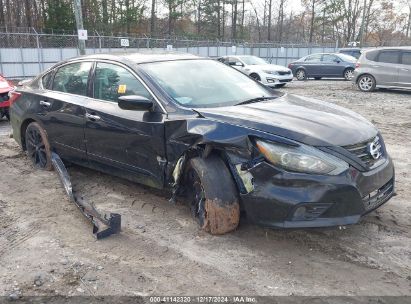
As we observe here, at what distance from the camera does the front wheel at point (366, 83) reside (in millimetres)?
15778

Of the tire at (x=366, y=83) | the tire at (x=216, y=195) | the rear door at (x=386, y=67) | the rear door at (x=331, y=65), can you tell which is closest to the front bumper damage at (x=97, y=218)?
the tire at (x=216, y=195)

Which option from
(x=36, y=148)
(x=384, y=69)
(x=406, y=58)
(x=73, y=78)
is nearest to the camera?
(x=73, y=78)

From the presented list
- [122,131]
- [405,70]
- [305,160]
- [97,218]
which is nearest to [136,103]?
[122,131]

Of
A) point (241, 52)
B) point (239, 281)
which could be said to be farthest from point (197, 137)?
point (241, 52)

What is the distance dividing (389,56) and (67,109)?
517 inches

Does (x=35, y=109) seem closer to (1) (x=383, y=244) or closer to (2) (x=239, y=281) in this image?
(2) (x=239, y=281)

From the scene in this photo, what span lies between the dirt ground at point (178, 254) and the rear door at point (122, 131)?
403 mm

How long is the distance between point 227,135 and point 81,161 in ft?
7.51

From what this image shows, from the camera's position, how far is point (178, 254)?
11.6 feet

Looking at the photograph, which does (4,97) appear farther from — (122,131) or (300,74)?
(300,74)

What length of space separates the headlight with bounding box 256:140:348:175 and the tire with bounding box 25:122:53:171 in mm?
3384

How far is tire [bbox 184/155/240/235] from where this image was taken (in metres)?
3.59

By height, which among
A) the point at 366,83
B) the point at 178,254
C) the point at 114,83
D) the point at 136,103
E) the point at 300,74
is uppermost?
the point at 114,83

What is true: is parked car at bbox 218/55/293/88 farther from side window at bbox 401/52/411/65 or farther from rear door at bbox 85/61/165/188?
rear door at bbox 85/61/165/188
